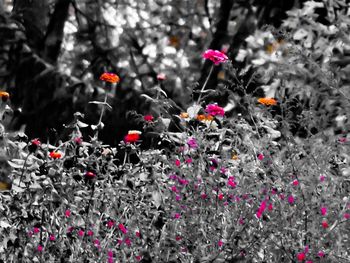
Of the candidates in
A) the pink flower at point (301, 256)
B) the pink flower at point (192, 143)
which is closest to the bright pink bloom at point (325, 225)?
the pink flower at point (301, 256)

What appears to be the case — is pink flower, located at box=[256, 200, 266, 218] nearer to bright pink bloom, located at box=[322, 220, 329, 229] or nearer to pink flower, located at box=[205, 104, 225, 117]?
bright pink bloom, located at box=[322, 220, 329, 229]

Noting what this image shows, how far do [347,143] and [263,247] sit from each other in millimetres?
635

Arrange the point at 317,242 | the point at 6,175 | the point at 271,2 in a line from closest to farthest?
the point at 317,242
the point at 6,175
the point at 271,2

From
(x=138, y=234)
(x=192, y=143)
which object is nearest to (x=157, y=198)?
(x=138, y=234)

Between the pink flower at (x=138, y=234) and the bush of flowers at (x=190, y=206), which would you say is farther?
the pink flower at (x=138, y=234)

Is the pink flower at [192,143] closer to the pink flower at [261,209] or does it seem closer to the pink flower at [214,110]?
the pink flower at [214,110]

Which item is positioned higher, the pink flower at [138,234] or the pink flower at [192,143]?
the pink flower at [192,143]

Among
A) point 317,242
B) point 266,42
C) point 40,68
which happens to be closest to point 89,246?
point 317,242

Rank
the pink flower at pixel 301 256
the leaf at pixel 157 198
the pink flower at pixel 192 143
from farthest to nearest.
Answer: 1. the pink flower at pixel 192 143
2. the leaf at pixel 157 198
3. the pink flower at pixel 301 256

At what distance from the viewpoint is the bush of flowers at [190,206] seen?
276 centimetres

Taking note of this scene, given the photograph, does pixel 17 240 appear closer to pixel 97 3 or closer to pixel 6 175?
pixel 6 175

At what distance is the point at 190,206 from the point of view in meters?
3.06

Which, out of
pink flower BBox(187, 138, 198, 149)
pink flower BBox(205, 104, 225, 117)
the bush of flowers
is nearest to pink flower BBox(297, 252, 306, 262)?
the bush of flowers

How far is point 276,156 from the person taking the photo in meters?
3.38
